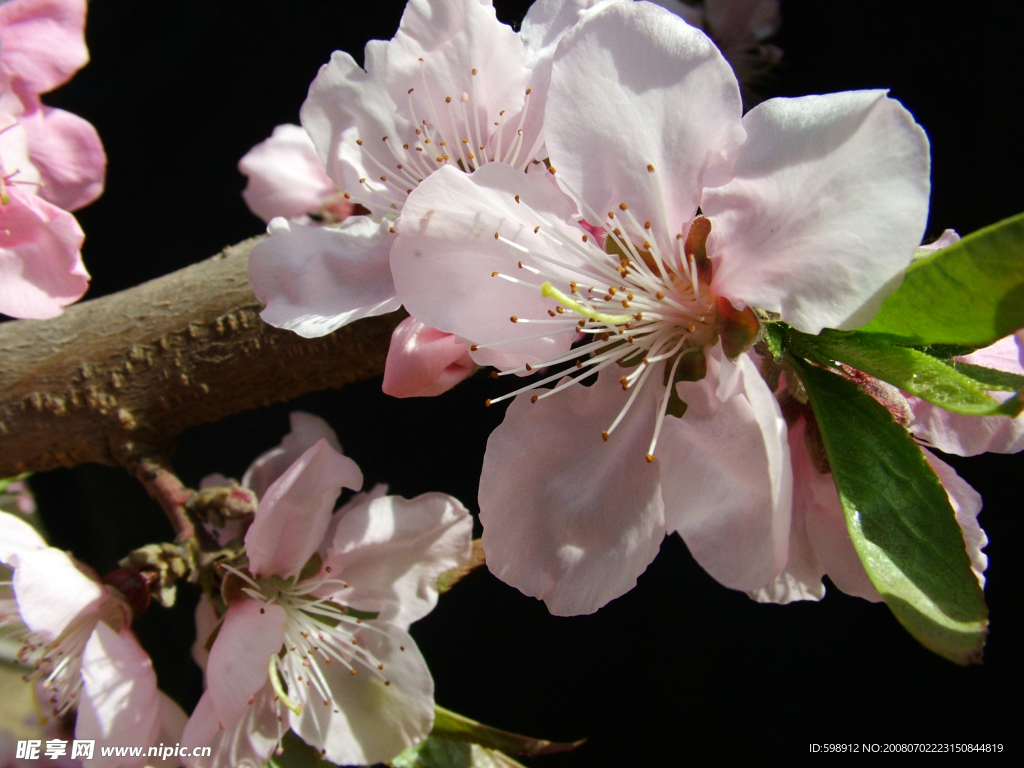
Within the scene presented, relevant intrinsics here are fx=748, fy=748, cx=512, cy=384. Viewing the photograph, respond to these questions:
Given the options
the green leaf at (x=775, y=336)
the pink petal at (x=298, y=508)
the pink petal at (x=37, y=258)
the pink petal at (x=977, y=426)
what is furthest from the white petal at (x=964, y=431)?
the pink petal at (x=37, y=258)

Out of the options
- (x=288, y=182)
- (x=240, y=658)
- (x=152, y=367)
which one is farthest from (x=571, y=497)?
(x=288, y=182)

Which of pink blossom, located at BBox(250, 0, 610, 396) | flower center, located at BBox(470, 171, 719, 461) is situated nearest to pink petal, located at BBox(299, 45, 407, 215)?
pink blossom, located at BBox(250, 0, 610, 396)

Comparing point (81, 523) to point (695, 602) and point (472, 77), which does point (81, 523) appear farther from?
point (472, 77)

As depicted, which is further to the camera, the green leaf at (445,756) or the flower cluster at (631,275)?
the green leaf at (445,756)

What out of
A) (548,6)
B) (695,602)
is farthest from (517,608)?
(548,6)

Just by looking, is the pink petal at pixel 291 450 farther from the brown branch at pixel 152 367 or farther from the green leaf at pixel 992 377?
the green leaf at pixel 992 377

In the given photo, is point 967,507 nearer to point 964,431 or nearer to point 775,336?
point 964,431
